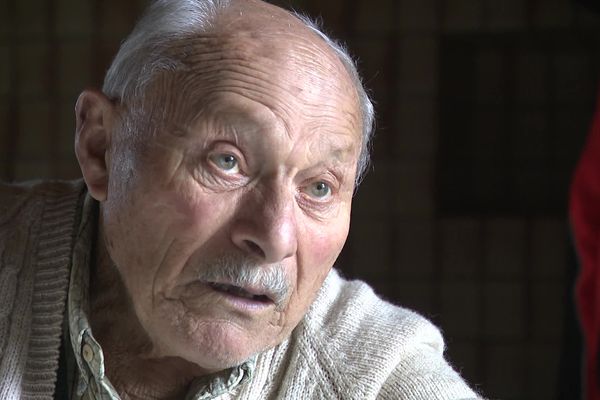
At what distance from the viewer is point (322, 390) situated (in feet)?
5.11

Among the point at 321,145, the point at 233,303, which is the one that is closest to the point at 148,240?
the point at 233,303

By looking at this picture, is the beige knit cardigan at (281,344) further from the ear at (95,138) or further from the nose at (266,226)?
the nose at (266,226)

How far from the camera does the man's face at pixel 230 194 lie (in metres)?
1.41

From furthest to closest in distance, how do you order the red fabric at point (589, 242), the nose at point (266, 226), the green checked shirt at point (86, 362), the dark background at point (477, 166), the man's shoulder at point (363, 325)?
1. the dark background at point (477, 166)
2. the red fabric at point (589, 242)
3. the man's shoulder at point (363, 325)
4. the green checked shirt at point (86, 362)
5. the nose at point (266, 226)

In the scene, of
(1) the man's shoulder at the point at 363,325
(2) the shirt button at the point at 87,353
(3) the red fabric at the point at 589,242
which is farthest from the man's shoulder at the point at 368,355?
(3) the red fabric at the point at 589,242

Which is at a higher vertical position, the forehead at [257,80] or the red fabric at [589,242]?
the forehead at [257,80]

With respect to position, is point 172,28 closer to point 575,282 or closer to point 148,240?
point 148,240

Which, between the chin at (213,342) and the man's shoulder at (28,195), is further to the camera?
the man's shoulder at (28,195)

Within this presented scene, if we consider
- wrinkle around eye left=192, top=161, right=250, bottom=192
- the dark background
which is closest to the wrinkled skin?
wrinkle around eye left=192, top=161, right=250, bottom=192

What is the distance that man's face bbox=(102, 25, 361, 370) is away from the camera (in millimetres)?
1412

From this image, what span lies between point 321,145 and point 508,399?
1.91 meters

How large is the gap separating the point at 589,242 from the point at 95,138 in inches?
51.9

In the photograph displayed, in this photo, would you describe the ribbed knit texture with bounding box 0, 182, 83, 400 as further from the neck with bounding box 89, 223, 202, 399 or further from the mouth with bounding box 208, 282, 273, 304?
the mouth with bounding box 208, 282, 273, 304

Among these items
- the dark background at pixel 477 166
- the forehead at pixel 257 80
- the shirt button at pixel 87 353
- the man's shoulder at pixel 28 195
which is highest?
the forehead at pixel 257 80
